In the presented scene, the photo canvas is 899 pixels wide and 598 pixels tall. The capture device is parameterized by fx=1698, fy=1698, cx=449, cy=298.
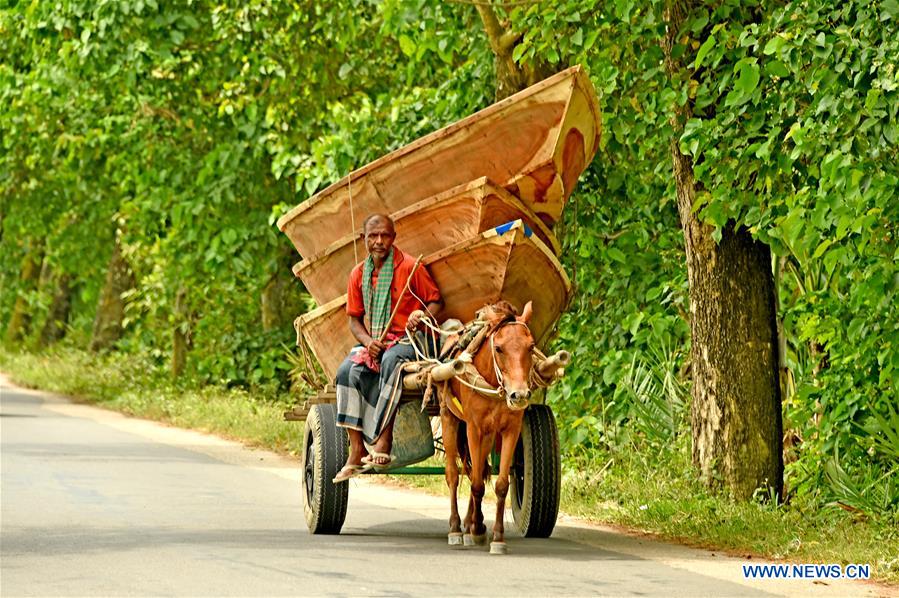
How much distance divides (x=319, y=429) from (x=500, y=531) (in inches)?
73.6

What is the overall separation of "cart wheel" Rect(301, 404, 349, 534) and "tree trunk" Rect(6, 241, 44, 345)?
38837 millimetres

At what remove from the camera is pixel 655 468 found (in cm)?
1591

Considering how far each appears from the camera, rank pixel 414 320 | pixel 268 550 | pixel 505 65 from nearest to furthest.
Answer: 1. pixel 268 550
2. pixel 414 320
3. pixel 505 65

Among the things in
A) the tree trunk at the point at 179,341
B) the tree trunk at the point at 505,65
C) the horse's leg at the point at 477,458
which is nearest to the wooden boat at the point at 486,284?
the horse's leg at the point at 477,458

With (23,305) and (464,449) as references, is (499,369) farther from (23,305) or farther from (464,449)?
(23,305)

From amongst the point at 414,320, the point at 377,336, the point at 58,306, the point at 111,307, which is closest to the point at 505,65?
the point at 377,336

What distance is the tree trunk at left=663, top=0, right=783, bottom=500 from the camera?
14156 mm

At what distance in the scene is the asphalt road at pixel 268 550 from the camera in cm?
983

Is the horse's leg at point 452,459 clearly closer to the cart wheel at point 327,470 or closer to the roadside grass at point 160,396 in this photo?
the cart wheel at point 327,470

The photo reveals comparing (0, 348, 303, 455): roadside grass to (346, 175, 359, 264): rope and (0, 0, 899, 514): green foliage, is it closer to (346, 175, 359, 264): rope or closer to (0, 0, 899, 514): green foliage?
(0, 0, 899, 514): green foliage

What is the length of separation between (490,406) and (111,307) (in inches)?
1214

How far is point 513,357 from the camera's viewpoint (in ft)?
36.5

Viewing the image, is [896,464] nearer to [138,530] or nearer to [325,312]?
[325,312]

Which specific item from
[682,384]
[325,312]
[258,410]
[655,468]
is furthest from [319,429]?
[258,410]
